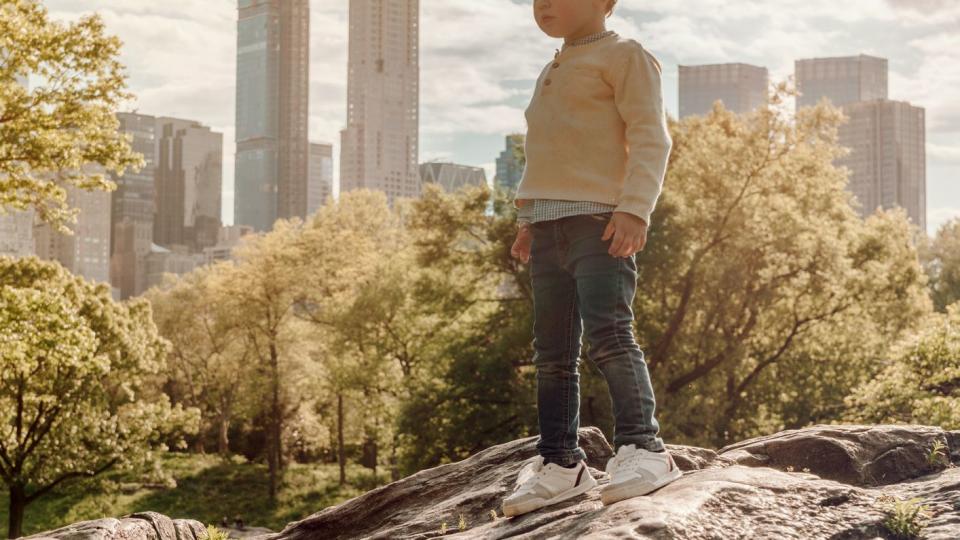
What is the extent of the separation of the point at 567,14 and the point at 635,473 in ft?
8.69

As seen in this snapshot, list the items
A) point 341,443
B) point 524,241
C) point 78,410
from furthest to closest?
point 341,443 → point 78,410 → point 524,241

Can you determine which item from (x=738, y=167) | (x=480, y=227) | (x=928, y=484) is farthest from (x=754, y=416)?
(x=928, y=484)

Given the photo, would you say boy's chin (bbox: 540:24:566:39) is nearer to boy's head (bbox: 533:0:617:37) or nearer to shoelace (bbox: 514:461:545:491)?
boy's head (bbox: 533:0:617:37)

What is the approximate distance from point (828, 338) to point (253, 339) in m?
21.2

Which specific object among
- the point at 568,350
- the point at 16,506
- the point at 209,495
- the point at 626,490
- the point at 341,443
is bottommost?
the point at 209,495

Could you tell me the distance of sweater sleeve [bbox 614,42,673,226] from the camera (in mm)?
5008

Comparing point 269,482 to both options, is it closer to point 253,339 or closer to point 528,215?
point 253,339

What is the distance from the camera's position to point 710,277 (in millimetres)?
26266

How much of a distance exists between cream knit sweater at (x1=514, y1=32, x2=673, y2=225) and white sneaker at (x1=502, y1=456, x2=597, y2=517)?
1546mm

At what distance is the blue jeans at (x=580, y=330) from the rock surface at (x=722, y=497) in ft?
1.25

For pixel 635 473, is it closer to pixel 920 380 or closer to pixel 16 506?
pixel 920 380

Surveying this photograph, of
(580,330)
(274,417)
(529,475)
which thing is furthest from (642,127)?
(274,417)

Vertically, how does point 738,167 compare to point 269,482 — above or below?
above

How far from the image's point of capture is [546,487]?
5.27m
